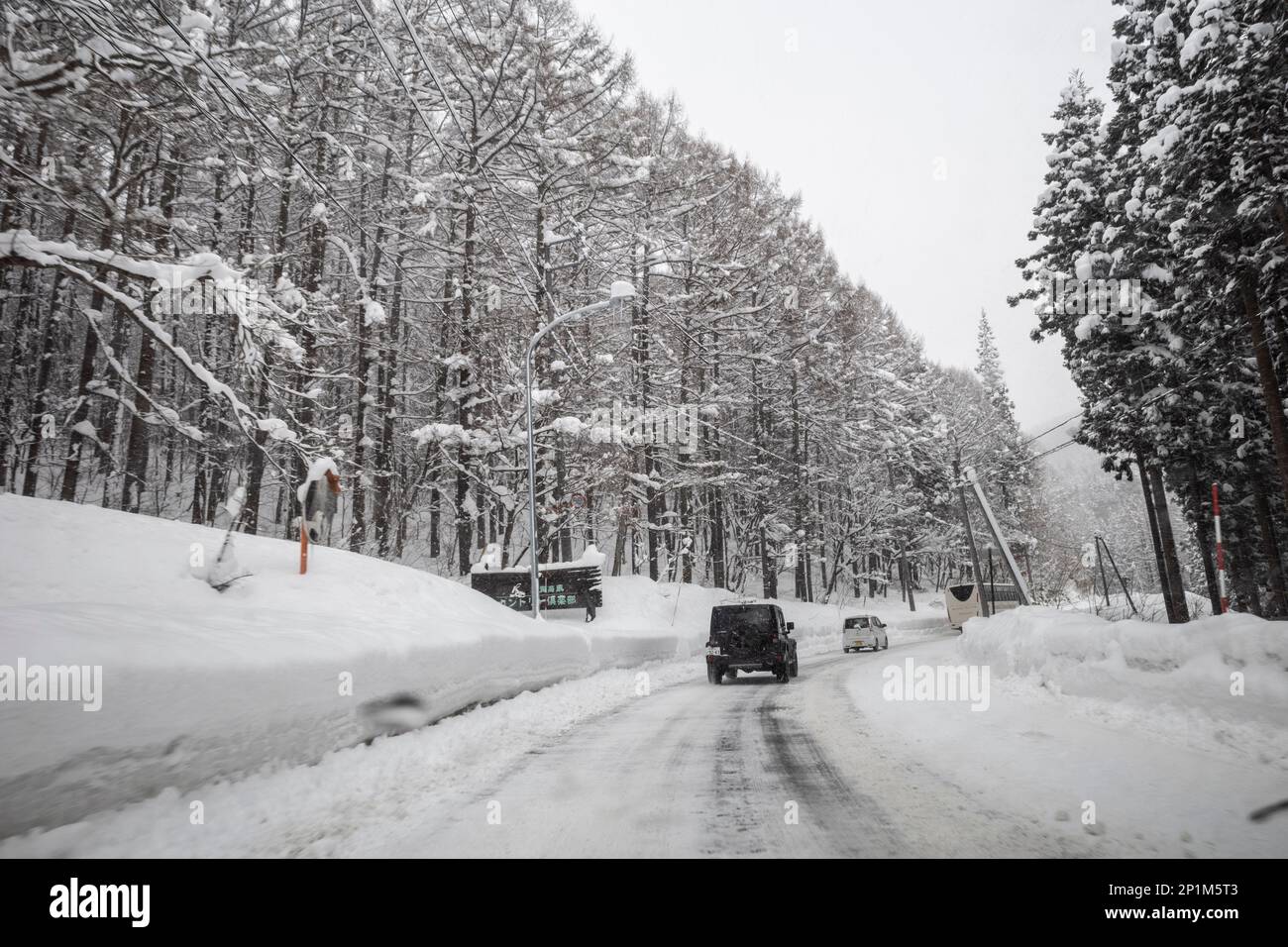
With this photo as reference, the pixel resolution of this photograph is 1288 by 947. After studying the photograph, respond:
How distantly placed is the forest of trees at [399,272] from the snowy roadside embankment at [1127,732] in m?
8.93

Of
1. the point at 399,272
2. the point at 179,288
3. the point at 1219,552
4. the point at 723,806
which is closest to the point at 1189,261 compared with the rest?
the point at 1219,552

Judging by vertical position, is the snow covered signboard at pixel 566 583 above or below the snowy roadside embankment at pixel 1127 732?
above

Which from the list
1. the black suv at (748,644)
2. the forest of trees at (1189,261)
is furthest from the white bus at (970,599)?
the black suv at (748,644)

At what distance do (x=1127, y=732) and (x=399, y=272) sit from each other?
2263cm

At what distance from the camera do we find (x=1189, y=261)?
55.0 ft

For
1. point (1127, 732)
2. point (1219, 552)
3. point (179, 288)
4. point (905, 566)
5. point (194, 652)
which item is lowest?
point (1127, 732)

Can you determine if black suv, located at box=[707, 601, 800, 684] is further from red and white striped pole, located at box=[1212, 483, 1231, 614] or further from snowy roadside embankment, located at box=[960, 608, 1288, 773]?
red and white striped pole, located at box=[1212, 483, 1231, 614]

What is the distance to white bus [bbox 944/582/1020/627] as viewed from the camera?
122 ft

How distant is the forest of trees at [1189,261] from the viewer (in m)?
13.7

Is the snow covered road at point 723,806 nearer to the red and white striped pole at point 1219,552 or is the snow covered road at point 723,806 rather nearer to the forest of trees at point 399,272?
the forest of trees at point 399,272

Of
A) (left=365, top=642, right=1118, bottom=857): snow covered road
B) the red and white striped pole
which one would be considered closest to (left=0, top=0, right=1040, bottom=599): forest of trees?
the red and white striped pole

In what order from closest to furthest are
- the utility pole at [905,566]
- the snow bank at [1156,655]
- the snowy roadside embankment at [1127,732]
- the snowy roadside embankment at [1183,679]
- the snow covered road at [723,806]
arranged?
the snow covered road at [723,806] < the snowy roadside embankment at [1127,732] < the snowy roadside embankment at [1183,679] < the snow bank at [1156,655] < the utility pole at [905,566]

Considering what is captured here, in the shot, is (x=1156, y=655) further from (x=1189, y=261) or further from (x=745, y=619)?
(x=1189, y=261)

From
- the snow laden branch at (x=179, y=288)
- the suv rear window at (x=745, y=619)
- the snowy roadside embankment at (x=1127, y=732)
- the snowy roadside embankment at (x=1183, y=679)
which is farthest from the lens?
the suv rear window at (x=745, y=619)
